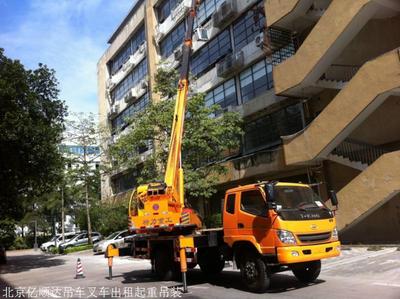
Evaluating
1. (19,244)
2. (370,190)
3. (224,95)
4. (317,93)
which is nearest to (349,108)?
(370,190)

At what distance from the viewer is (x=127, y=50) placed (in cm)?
4838

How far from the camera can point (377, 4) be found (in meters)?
18.1

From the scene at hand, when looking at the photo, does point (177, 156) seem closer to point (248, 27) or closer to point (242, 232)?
point (242, 232)

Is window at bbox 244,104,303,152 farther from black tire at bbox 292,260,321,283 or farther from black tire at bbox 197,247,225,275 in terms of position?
black tire at bbox 292,260,321,283

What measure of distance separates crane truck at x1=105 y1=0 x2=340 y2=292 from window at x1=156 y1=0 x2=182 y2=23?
80.6 feet

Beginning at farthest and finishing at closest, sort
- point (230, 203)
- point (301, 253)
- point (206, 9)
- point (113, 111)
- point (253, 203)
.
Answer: point (113, 111) < point (206, 9) < point (230, 203) < point (253, 203) < point (301, 253)

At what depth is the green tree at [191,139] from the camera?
937 inches

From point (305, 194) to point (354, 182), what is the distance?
7.25 meters

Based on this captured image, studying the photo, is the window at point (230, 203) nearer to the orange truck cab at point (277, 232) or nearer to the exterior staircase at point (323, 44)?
the orange truck cab at point (277, 232)

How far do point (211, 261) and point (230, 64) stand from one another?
53.9 feet

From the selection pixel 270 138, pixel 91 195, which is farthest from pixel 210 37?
pixel 91 195

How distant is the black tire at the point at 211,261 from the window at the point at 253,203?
2338mm

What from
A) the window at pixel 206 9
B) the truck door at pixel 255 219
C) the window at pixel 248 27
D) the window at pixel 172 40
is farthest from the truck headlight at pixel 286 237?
the window at pixel 172 40

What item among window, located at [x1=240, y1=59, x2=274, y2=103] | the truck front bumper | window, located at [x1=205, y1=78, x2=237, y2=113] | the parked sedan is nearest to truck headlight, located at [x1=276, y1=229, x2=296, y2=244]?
the truck front bumper
